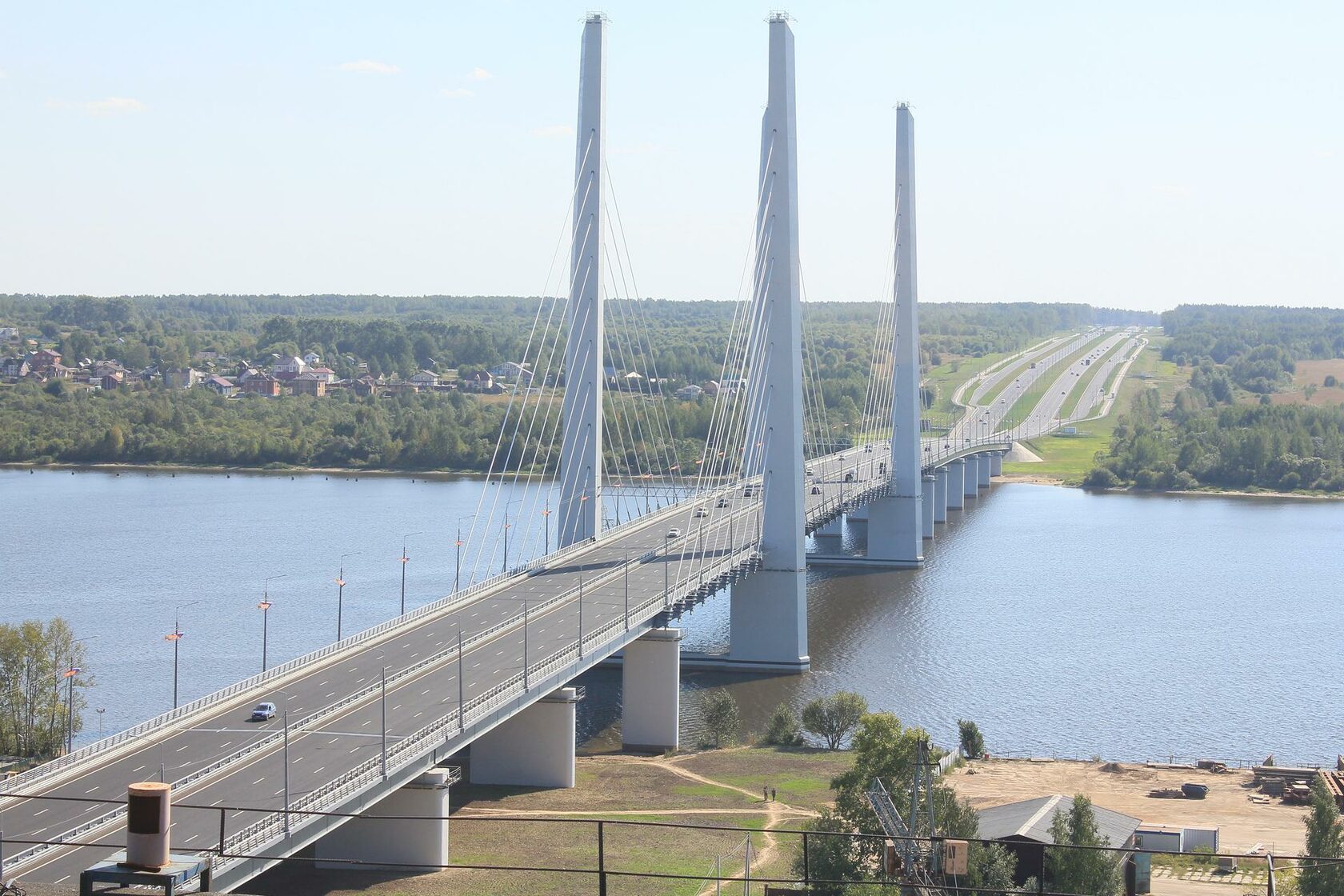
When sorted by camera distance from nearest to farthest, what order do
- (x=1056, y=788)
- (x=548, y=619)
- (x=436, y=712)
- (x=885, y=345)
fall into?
(x=436, y=712) → (x=1056, y=788) → (x=548, y=619) → (x=885, y=345)

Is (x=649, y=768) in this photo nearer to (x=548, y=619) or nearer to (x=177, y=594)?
(x=548, y=619)

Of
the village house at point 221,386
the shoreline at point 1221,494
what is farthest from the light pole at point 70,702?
the village house at point 221,386

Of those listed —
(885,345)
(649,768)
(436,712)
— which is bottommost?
(649,768)

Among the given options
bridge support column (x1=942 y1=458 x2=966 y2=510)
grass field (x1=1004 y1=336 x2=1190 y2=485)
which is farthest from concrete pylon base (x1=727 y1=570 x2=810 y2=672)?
grass field (x1=1004 y1=336 x2=1190 y2=485)

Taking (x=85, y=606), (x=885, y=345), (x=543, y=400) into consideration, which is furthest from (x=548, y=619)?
(x=543, y=400)

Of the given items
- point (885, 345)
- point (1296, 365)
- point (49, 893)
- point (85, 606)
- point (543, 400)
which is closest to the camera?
point (49, 893)

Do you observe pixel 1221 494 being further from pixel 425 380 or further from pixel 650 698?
pixel 425 380

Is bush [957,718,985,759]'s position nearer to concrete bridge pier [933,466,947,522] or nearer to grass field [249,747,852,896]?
grass field [249,747,852,896]
